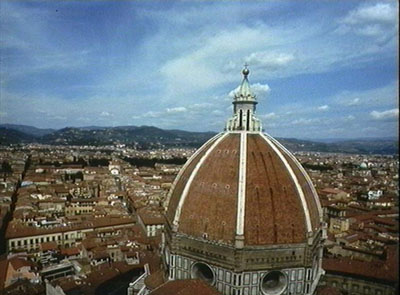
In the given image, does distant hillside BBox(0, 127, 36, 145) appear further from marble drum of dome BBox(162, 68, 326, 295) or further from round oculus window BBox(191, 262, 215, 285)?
round oculus window BBox(191, 262, 215, 285)

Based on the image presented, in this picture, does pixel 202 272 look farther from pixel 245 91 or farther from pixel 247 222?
pixel 245 91

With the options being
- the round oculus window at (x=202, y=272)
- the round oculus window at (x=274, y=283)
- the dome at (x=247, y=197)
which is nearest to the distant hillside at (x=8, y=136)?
the dome at (x=247, y=197)

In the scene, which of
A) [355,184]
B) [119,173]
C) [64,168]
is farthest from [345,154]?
[64,168]

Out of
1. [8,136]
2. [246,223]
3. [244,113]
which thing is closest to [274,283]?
[246,223]

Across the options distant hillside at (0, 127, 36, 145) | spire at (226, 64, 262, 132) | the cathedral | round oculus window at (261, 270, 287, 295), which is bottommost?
round oculus window at (261, 270, 287, 295)

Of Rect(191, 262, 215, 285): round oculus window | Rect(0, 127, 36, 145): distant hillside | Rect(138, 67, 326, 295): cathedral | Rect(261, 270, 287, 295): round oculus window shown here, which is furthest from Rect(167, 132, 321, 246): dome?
Rect(0, 127, 36, 145): distant hillside

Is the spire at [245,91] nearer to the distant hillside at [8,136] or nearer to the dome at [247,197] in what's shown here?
the dome at [247,197]
